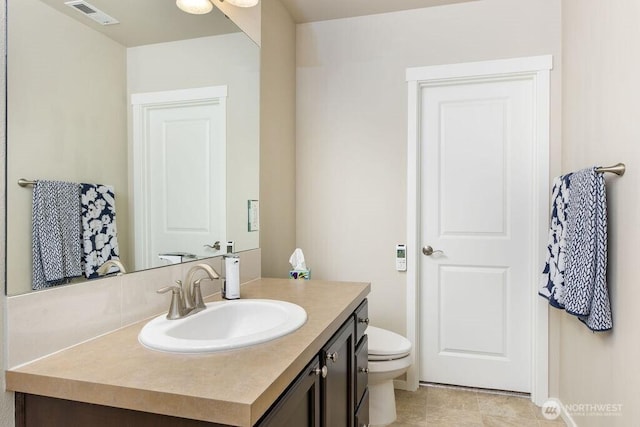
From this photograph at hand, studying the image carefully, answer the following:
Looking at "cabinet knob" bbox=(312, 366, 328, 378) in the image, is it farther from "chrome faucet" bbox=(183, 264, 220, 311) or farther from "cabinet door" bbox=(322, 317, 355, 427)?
"chrome faucet" bbox=(183, 264, 220, 311)

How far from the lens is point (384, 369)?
2023mm

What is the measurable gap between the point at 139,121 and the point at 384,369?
1605mm

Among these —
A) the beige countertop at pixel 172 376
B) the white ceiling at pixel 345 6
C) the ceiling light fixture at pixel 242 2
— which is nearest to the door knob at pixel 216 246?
the beige countertop at pixel 172 376

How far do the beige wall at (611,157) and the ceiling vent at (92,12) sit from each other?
1809mm

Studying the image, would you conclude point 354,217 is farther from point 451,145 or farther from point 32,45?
point 32,45

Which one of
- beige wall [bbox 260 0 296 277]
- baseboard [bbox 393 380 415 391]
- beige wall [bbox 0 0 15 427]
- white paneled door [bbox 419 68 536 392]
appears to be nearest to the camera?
beige wall [bbox 0 0 15 427]

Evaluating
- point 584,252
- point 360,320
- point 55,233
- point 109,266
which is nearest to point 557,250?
point 584,252

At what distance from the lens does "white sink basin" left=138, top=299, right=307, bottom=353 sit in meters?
0.98

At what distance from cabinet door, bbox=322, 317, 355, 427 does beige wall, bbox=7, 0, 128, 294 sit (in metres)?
0.72

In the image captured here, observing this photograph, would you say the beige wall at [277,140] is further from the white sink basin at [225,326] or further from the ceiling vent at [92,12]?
the ceiling vent at [92,12]

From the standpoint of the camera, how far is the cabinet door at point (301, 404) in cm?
87

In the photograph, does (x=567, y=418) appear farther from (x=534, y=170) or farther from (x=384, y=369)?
(x=534, y=170)

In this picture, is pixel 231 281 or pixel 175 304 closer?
pixel 175 304

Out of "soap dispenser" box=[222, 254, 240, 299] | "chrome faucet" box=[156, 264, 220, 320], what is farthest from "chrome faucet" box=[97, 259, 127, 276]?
"soap dispenser" box=[222, 254, 240, 299]
